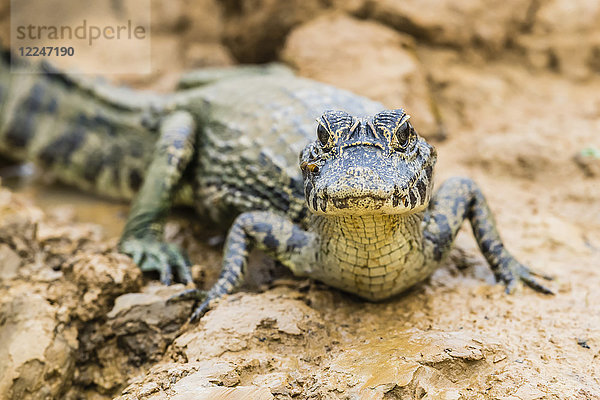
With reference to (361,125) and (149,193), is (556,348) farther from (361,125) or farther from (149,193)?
(149,193)

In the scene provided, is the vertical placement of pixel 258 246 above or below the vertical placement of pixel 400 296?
above

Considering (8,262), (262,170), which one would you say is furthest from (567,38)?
(8,262)

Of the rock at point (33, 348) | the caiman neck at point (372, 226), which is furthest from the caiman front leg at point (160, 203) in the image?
the caiman neck at point (372, 226)

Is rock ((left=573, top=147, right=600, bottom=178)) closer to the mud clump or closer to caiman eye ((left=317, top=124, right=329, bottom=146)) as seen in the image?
caiman eye ((left=317, top=124, right=329, bottom=146))

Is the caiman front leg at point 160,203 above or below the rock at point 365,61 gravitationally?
below

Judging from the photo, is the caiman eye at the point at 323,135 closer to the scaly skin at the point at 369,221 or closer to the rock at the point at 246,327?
the scaly skin at the point at 369,221

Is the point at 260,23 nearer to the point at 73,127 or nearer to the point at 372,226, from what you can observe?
the point at 73,127
